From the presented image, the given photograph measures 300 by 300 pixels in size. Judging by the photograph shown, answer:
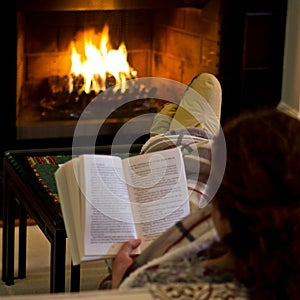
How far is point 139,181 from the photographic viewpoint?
6.15ft

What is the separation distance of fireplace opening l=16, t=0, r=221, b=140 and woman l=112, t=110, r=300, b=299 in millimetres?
2395

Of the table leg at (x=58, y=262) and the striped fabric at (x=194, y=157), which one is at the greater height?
the striped fabric at (x=194, y=157)

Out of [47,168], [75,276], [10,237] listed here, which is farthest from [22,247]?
[75,276]

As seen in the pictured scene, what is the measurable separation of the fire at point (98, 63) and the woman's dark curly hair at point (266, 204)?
250 centimetres

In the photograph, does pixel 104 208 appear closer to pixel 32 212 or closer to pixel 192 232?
pixel 192 232

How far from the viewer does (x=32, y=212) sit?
249cm

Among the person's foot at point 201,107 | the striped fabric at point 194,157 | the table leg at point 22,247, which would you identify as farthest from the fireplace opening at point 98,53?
the striped fabric at point 194,157

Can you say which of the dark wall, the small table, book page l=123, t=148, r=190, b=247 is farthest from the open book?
the dark wall

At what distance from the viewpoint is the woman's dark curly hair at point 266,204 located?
3.84ft

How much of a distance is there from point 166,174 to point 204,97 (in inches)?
27.9

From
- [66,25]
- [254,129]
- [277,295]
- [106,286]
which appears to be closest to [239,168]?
[254,129]

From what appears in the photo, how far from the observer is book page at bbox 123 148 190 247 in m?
1.85

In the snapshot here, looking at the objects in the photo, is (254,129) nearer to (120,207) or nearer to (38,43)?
(120,207)

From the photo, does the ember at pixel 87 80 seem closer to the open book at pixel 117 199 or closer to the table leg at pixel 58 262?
the table leg at pixel 58 262
